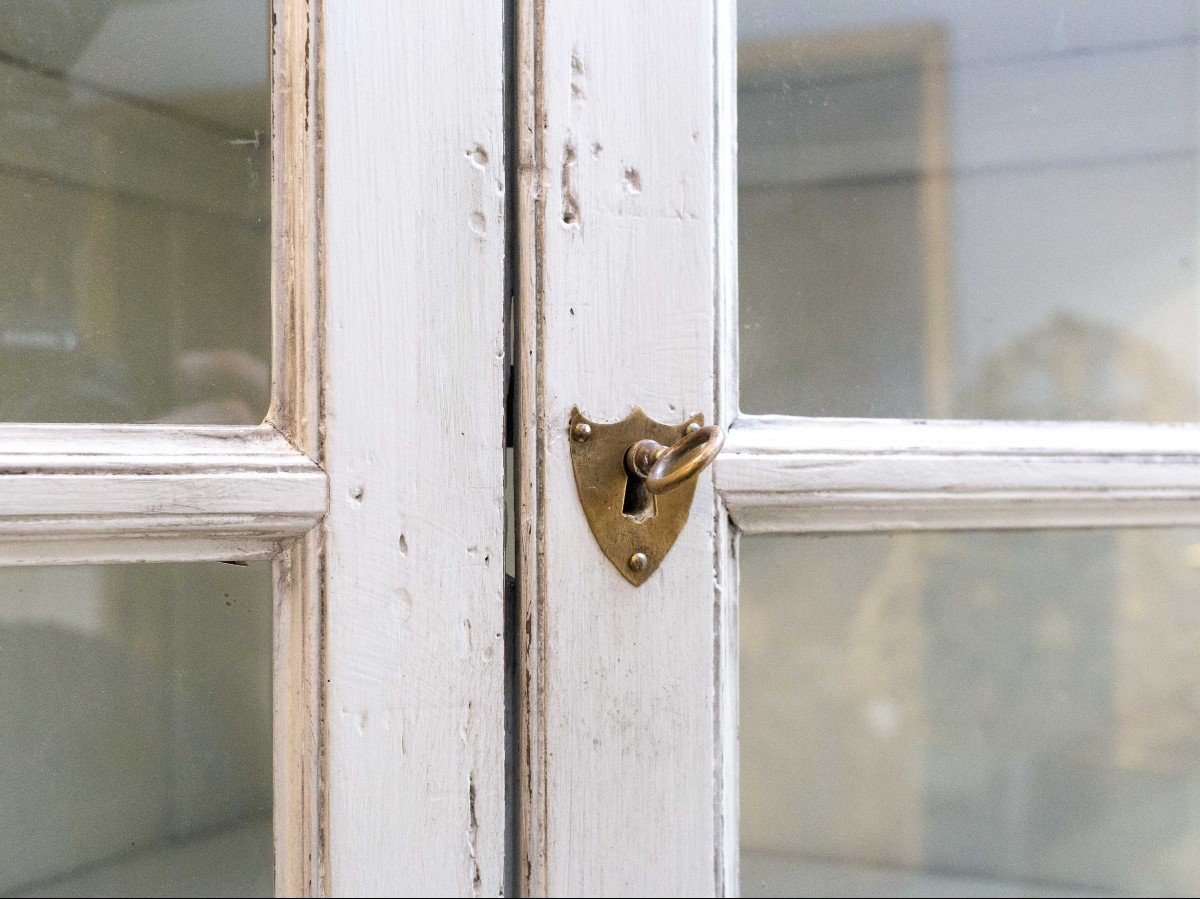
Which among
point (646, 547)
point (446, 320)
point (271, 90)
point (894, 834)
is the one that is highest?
point (271, 90)

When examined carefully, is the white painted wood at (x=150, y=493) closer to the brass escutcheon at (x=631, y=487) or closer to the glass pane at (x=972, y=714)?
the brass escutcheon at (x=631, y=487)

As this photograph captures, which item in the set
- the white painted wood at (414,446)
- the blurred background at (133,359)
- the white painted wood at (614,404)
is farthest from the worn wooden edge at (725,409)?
the blurred background at (133,359)

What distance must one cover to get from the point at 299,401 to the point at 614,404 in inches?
5.5

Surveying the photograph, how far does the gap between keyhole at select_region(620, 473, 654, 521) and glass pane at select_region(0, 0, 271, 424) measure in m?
0.17

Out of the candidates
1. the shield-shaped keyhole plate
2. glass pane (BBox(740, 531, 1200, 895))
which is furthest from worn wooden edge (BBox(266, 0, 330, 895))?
glass pane (BBox(740, 531, 1200, 895))

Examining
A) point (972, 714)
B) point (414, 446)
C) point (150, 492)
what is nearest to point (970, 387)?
point (972, 714)

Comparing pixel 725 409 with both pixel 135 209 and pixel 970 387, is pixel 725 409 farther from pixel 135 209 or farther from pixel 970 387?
pixel 135 209

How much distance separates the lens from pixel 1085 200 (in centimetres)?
54

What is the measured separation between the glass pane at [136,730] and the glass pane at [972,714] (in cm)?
25

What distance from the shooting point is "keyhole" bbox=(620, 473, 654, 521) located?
0.43 m

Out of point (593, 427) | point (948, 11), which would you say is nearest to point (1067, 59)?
point (948, 11)

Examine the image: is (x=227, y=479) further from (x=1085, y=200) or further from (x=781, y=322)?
(x=1085, y=200)

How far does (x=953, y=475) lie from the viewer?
48 cm

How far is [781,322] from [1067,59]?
0.24 metres
